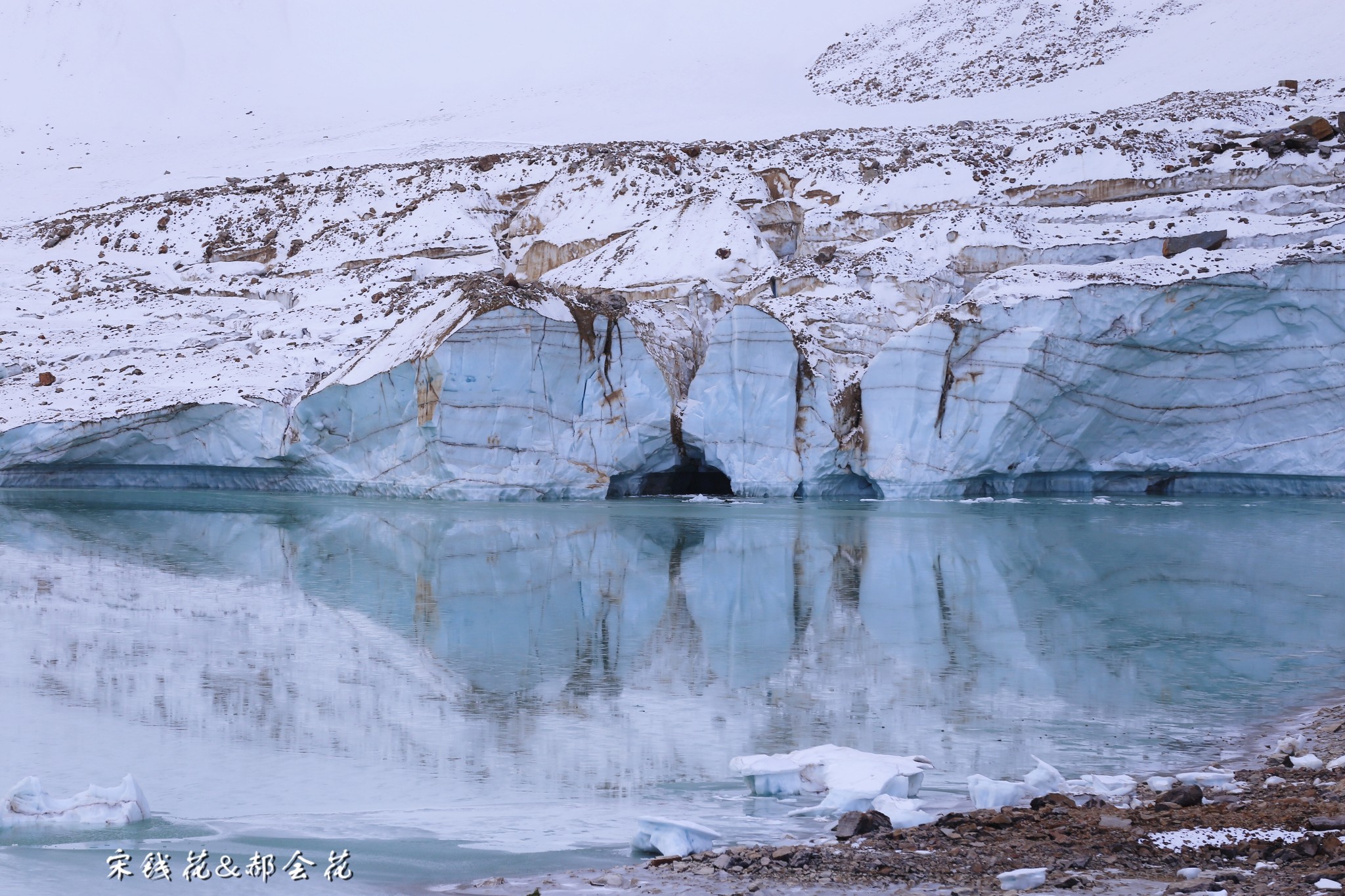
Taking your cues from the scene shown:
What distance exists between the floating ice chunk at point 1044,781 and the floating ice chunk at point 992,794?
0.36ft

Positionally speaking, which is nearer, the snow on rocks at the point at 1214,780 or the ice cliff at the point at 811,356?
the snow on rocks at the point at 1214,780

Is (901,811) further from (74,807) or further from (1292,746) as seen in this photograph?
(74,807)

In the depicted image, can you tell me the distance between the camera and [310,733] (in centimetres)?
459

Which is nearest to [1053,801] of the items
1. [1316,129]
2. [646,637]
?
[646,637]

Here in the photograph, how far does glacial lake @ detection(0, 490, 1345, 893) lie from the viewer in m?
3.70

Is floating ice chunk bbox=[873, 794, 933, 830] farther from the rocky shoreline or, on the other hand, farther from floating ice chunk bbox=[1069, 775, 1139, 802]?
floating ice chunk bbox=[1069, 775, 1139, 802]

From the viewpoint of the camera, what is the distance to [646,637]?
21.9ft

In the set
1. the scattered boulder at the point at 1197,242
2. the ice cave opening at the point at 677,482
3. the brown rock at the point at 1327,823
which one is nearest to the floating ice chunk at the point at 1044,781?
the brown rock at the point at 1327,823

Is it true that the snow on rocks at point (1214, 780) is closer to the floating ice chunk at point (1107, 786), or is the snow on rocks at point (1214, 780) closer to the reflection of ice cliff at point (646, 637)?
the floating ice chunk at point (1107, 786)

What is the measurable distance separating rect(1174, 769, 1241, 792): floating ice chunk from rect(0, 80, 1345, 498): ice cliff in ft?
33.9

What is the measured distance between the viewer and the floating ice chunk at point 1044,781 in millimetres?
3844

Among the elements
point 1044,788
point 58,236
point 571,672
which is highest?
point 58,236

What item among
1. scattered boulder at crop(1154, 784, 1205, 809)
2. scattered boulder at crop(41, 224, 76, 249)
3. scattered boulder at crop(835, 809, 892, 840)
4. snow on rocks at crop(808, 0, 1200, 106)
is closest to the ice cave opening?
scattered boulder at crop(1154, 784, 1205, 809)

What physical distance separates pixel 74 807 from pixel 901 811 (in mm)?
2319
